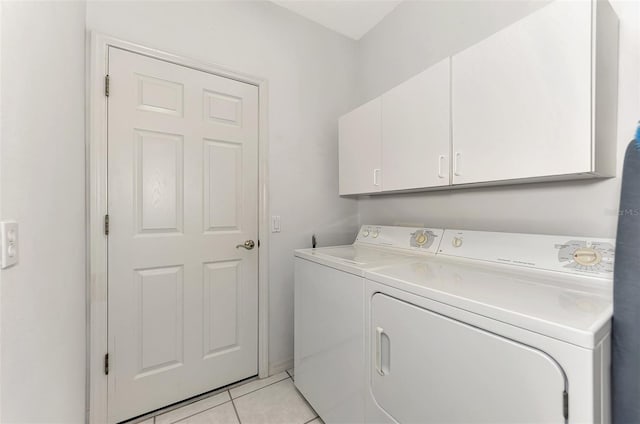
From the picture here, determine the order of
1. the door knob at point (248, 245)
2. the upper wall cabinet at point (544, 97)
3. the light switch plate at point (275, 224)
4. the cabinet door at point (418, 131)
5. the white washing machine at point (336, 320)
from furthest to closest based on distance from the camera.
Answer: the light switch plate at point (275, 224) < the door knob at point (248, 245) < the cabinet door at point (418, 131) < the white washing machine at point (336, 320) < the upper wall cabinet at point (544, 97)

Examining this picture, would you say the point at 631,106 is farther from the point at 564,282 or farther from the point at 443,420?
the point at 443,420

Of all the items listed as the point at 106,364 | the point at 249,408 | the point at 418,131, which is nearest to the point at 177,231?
the point at 106,364

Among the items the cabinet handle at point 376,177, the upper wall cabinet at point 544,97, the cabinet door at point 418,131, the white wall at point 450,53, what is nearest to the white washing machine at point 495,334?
the white wall at point 450,53

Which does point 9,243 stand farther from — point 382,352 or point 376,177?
point 376,177

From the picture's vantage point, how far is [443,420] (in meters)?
0.90

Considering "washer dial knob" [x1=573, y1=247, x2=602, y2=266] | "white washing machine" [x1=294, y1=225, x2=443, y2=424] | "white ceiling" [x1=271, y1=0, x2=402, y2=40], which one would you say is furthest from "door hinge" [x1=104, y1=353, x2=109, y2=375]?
"white ceiling" [x1=271, y1=0, x2=402, y2=40]

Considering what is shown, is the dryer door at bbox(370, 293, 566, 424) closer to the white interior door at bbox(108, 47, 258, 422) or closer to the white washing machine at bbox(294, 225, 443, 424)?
the white washing machine at bbox(294, 225, 443, 424)

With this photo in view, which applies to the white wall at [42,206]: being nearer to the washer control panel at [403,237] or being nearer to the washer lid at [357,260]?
the washer lid at [357,260]

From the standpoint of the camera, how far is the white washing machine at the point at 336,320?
1271mm

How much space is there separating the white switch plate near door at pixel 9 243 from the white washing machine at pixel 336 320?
3.71 ft

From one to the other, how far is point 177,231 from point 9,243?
1073mm

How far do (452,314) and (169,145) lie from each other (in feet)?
5.80

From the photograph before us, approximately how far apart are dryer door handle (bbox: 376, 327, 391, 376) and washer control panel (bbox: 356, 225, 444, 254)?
2.14 ft

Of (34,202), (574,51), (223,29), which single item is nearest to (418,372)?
(574,51)
